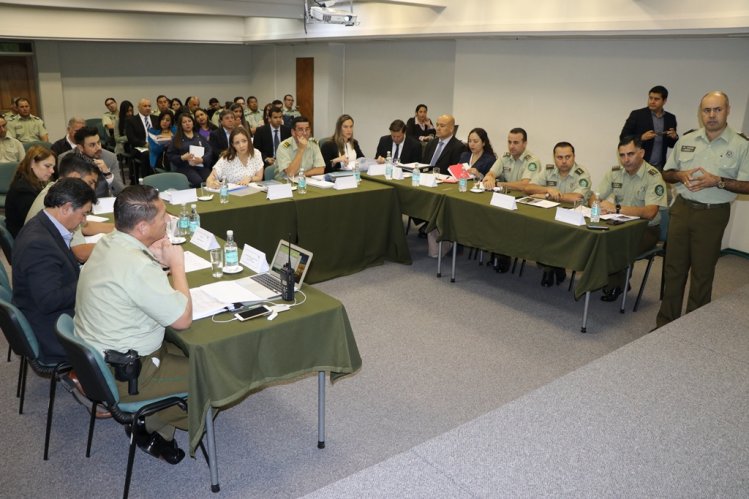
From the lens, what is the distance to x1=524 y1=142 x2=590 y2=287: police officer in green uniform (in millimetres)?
4961

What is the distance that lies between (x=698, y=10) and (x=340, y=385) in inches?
197

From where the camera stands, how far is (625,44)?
677cm

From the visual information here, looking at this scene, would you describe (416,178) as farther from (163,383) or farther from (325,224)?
(163,383)

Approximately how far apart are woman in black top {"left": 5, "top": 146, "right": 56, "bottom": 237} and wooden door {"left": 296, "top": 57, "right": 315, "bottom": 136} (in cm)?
856

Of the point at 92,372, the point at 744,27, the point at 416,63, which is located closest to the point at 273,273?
the point at 92,372

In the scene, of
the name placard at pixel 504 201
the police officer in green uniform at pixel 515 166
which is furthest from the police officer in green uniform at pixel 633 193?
the police officer in green uniform at pixel 515 166

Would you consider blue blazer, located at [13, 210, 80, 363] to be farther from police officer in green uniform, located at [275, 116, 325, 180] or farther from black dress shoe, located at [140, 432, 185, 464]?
police officer in green uniform, located at [275, 116, 325, 180]

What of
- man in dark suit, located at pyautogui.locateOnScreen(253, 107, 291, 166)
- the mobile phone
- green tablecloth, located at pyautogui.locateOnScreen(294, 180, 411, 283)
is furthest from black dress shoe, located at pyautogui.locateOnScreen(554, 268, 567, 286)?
man in dark suit, located at pyautogui.locateOnScreen(253, 107, 291, 166)

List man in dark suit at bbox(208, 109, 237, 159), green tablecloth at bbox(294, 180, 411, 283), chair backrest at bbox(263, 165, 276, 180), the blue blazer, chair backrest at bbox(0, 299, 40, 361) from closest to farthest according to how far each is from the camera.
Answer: chair backrest at bbox(0, 299, 40, 361)
the blue blazer
green tablecloth at bbox(294, 180, 411, 283)
chair backrest at bbox(263, 165, 276, 180)
man in dark suit at bbox(208, 109, 237, 159)

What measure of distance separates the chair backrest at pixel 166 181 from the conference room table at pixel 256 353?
2842 mm

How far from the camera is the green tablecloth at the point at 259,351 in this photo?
7.87 feet

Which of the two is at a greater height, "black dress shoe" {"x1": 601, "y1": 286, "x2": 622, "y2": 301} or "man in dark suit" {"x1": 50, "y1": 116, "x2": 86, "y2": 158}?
"man in dark suit" {"x1": 50, "y1": 116, "x2": 86, "y2": 158}

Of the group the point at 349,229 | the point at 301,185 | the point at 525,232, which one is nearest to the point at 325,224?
the point at 349,229

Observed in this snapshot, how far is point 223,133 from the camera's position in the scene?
7.41m
